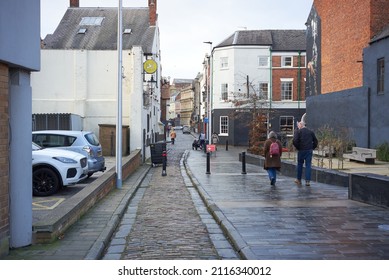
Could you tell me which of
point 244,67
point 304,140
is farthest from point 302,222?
point 244,67

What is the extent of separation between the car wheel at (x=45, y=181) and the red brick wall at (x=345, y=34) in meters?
19.9

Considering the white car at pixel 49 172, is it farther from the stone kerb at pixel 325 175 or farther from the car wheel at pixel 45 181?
the stone kerb at pixel 325 175

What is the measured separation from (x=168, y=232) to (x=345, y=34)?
25383 millimetres

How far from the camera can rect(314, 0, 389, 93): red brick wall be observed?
1056 inches

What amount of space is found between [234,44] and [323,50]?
17.4m

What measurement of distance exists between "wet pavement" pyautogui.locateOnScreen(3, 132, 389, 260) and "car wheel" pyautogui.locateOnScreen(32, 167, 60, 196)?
143 cm

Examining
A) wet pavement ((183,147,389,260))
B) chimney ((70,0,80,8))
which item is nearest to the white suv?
wet pavement ((183,147,389,260))

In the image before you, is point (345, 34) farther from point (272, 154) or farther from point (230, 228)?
point (230, 228)

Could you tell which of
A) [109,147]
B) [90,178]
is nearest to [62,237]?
[90,178]

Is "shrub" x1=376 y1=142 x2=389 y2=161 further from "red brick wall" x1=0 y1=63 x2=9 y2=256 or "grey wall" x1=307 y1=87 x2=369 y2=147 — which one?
"red brick wall" x1=0 y1=63 x2=9 y2=256

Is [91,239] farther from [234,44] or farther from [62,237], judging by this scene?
[234,44]

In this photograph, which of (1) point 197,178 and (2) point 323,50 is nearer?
(1) point 197,178

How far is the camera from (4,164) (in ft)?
19.7

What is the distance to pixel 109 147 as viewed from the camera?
28094 mm
